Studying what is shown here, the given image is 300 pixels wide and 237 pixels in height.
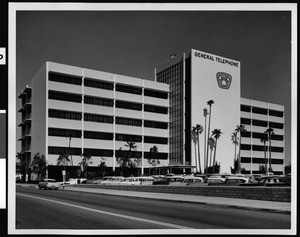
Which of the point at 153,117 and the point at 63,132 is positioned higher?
the point at 153,117

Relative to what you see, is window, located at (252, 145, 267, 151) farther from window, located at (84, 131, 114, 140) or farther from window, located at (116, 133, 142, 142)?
window, located at (84, 131, 114, 140)

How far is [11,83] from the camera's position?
1322 centimetres

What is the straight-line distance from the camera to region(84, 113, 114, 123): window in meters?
67.9

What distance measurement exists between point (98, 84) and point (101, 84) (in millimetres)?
589

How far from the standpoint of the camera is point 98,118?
69500 millimetres

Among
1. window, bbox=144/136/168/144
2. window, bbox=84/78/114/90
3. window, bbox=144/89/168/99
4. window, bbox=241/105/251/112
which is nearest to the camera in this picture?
window, bbox=84/78/114/90

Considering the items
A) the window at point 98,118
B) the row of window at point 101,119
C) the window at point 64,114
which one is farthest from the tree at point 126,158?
the window at point 64,114

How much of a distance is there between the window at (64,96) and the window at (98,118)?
2963 mm

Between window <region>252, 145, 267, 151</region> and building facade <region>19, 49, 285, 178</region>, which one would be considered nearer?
building facade <region>19, 49, 285, 178</region>

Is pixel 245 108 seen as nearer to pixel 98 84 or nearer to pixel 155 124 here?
pixel 155 124

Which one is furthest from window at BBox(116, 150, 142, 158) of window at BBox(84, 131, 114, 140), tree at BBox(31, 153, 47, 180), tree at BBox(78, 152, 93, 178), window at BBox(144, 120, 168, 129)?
tree at BBox(31, 153, 47, 180)

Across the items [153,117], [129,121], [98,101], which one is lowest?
[129,121]

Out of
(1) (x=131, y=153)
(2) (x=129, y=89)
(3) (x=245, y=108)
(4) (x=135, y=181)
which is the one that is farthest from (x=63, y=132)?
(3) (x=245, y=108)

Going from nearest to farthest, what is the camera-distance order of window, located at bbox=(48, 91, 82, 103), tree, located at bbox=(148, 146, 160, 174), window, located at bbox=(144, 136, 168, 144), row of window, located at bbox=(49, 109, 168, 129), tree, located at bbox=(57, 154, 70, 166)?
tree, located at bbox=(57, 154, 70, 166) → window, located at bbox=(48, 91, 82, 103) → row of window, located at bbox=(49, 109, 168, 129) → tree, located at bbox=(148, 146, 160, 174) → window, located at bbox=(144, 136, 168, 144)
